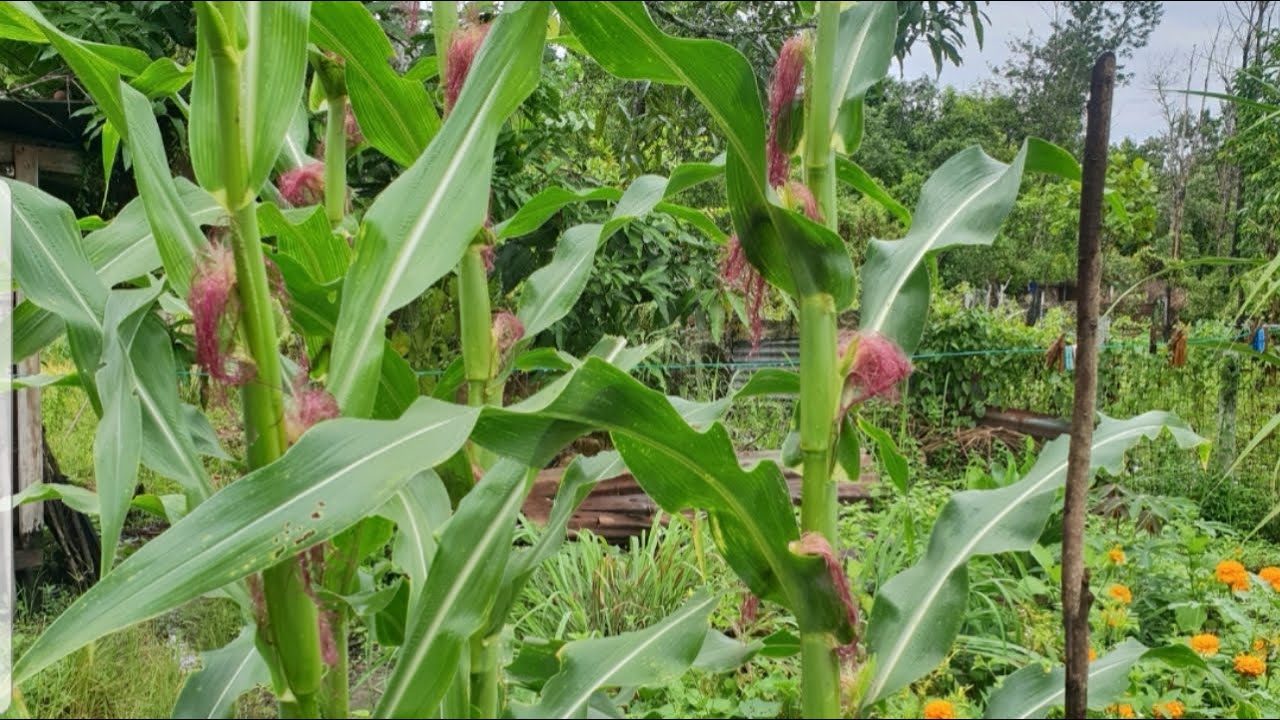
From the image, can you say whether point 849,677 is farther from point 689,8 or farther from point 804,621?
point 689,8

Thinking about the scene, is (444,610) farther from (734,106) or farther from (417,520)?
(734,106)

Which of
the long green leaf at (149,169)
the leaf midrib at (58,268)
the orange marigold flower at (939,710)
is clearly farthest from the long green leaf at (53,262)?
the orange marigold flower at (939,710)

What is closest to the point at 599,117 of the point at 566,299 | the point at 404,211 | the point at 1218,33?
the point at 566,299

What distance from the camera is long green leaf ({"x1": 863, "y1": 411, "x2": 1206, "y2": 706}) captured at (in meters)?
0.68

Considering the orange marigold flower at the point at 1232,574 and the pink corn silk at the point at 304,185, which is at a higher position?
the pink corn silk at the point at 304,185

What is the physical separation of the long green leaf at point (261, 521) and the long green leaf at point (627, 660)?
30 cm

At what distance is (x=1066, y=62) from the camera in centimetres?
2175

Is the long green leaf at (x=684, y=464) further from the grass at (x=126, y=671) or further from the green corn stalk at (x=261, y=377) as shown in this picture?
the grass at (x=126, y=671)

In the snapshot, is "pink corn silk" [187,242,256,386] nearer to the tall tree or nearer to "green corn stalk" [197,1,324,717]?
"green corn stalk" [197,1,324,717]

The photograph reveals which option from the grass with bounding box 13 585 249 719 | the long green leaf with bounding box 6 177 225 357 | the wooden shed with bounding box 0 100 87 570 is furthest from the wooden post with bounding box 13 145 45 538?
the long green leaf with bounding box 6 177 225 357

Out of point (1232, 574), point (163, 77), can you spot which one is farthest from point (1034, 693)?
point (1232, 574)

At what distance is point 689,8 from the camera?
152 inches

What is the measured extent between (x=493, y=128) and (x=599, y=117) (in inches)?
122

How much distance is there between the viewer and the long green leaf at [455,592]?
0.52 meters
